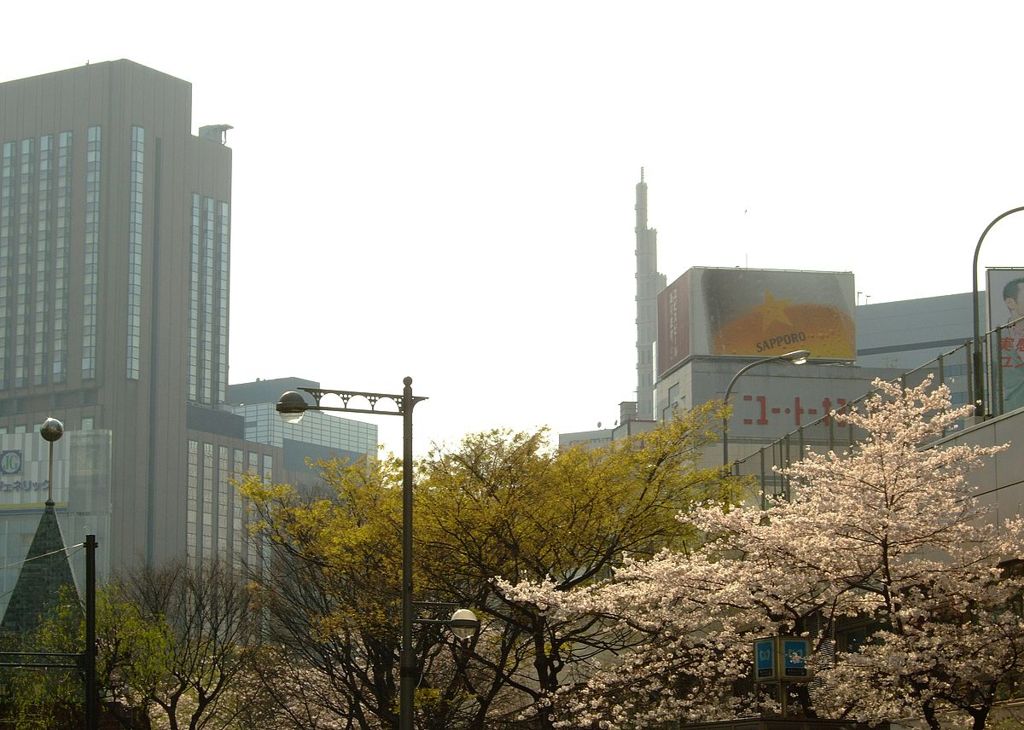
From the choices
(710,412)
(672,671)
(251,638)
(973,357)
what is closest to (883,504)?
(973,357)

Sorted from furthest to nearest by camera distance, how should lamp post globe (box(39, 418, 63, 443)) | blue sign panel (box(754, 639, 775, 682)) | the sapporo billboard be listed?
the sapporo billboard → lamp post globe (box(39, 418, 63, 443)) → blue sign panel (box(754, 639, 775, 682))

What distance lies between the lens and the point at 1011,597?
84.9ft

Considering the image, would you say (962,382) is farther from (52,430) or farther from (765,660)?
(52,430)

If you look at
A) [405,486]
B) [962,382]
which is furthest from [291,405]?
[962,382]

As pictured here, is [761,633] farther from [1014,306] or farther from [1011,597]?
[1014,306]

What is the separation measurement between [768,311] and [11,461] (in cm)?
10981

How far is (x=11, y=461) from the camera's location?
181125 millimetres

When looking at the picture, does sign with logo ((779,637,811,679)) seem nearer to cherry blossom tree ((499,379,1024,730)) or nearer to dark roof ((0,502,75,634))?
cherry blossom tree ((499,379,1024,730))

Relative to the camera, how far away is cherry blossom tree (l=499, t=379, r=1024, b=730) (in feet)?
81.4

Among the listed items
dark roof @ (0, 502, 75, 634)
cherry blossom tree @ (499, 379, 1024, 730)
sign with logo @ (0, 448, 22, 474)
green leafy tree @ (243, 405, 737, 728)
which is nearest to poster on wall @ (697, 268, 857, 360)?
dark roof @ (0, 502, 75, 634)

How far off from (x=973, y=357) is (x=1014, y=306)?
53.6 m

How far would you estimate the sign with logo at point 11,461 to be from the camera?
18025 centimetres

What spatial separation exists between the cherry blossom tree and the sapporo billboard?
72155 mm

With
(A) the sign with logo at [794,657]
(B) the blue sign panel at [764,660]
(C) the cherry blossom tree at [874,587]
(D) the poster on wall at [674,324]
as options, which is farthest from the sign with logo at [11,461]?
(A) the sign with logo at [794,657]
